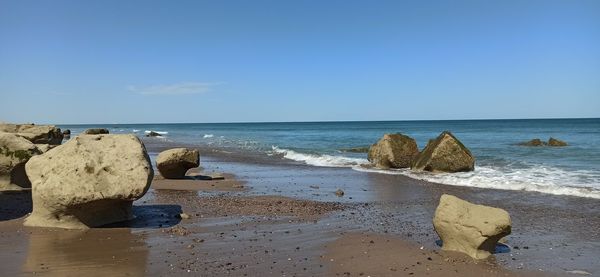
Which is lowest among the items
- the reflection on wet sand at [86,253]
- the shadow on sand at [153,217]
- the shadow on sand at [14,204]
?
the shadow on sand at [153,217]

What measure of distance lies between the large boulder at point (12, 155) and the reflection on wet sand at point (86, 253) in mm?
4624

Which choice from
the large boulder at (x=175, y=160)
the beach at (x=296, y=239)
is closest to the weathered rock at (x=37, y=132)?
the large boulder at (x=175, y=160)

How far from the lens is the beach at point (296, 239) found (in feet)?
23.8

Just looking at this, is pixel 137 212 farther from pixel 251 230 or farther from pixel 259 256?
pixel 259 256

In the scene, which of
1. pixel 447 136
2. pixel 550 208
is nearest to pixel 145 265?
pixel 550 208

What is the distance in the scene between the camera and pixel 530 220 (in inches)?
429

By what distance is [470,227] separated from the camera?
26.6 ft

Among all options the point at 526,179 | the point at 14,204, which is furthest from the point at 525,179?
the point at 14,204

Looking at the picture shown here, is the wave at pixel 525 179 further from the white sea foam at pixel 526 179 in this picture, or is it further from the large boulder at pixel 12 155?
the large boulder at pixel 12 155

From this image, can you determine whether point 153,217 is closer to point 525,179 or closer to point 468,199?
point 468,199

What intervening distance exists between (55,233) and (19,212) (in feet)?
8.03

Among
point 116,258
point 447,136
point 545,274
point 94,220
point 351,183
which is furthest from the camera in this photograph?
point 447,136

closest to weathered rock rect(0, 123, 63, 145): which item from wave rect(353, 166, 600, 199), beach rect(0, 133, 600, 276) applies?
beach rect(0, 133, 600, 276)

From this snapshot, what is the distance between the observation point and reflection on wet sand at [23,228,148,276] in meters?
6.98
